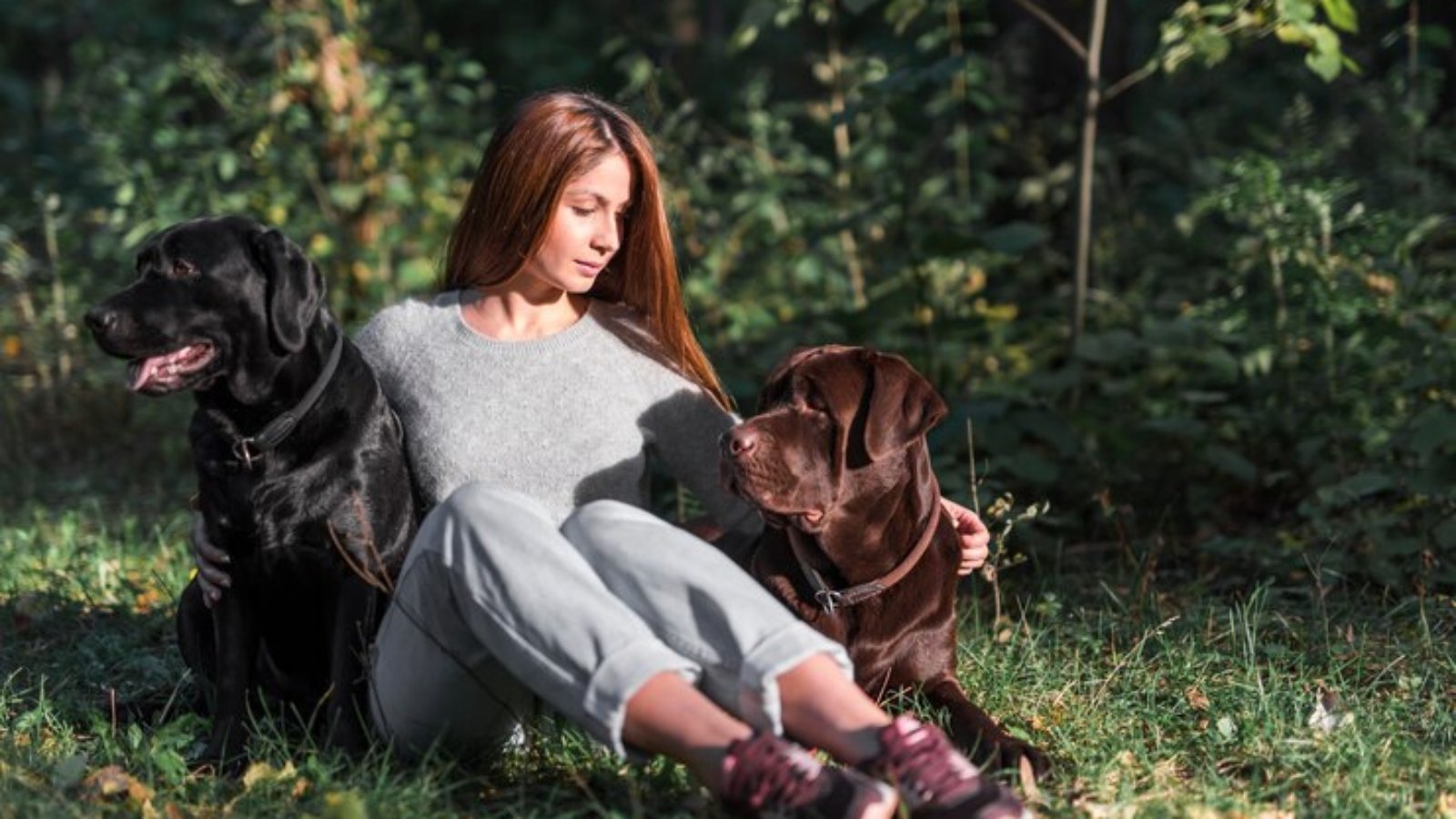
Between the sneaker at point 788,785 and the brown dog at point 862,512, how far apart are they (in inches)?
24.9

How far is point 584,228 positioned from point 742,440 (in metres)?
0.66

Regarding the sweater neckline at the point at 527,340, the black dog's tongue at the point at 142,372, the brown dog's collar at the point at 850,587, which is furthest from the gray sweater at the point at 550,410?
the black dog's tongue at the point at 142,372

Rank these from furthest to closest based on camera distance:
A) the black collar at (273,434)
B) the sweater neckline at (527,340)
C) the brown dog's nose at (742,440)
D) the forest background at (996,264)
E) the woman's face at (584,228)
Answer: the forest background at (996,264)
the sweater neckline at (527,340)
the woman's face at (584,228)
the black collar at (273,434)
the brown dog's nose at (742,440)

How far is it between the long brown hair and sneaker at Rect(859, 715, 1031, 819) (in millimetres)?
1237

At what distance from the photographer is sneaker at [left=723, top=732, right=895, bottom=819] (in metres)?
2.46

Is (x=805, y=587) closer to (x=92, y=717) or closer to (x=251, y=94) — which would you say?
(x=92, y=717)

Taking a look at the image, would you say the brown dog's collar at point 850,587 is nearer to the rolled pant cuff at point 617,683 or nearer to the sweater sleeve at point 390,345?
the rolled pant cuff at point 617,683

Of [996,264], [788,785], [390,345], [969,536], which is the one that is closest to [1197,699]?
[969,536]

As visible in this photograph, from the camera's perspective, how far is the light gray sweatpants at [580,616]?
2650 mm

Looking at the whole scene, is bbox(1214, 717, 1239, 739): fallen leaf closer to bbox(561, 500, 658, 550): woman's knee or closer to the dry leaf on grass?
the dry leaf on grass

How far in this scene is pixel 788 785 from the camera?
2.50 metres

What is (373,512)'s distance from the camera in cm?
324

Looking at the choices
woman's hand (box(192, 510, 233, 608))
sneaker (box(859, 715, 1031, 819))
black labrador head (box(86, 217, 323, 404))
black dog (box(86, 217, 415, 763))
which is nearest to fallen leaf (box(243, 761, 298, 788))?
black dog (box(86, 217, 415, 763))

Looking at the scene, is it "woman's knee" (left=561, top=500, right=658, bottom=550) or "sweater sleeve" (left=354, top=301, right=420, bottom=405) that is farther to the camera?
"sweater sleeve" (left=354, top=301, right=420, bottom=405)
